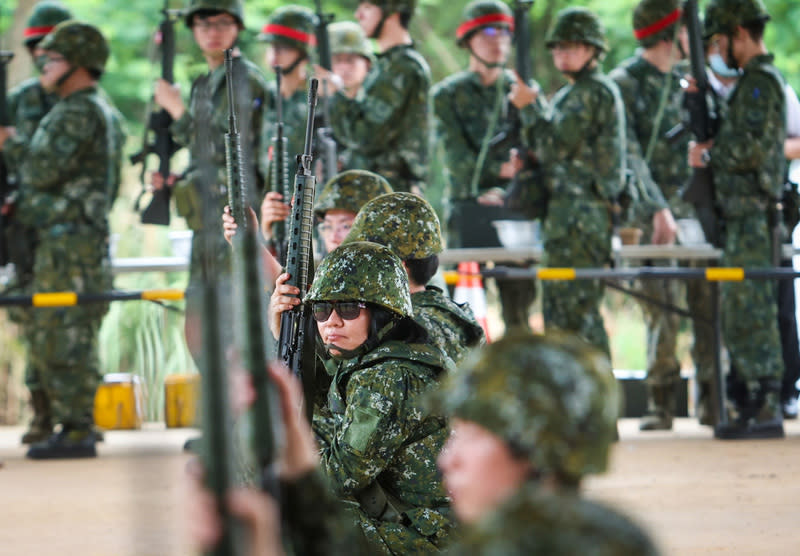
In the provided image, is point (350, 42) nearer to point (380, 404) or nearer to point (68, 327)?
point (68, 327)

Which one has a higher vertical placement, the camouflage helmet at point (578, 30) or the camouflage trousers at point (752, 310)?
the camouflage helmet at point (578, 30)

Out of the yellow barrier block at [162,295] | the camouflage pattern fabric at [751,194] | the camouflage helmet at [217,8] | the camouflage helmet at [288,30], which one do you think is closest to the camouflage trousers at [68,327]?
the yellow barrier block at [162,295]

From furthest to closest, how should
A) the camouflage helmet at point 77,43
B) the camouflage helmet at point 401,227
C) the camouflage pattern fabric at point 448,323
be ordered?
the camouflage helmet at point 77,43 → the camouflage helmet at point 401,227 → the camouflage pattern fabric at point 448,323

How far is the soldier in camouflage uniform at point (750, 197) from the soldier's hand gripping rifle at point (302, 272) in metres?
5.40

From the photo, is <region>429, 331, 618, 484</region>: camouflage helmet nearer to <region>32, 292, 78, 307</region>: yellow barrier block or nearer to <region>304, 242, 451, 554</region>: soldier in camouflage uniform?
<region>304, 242, 451, 554</region>: soldier in camouflage uniform

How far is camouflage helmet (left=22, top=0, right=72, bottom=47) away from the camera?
34.4 feet

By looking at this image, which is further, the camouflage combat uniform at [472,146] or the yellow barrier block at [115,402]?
the yellow barrier block at [115,402]

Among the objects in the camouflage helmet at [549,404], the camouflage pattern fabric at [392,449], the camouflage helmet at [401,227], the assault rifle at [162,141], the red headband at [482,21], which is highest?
the red headband at [482,21]

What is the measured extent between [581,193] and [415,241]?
4262 mm

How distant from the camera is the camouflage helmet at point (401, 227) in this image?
5.09 metres

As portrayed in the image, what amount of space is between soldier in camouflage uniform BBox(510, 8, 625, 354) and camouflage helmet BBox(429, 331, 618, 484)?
278 inches

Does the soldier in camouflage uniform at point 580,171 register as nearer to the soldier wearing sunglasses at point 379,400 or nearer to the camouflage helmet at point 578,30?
the camouflage helmet at point 578,30

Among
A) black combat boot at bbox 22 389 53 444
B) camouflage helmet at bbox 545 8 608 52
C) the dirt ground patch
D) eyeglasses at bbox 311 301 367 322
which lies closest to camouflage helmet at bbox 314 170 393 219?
the dirt ground patch

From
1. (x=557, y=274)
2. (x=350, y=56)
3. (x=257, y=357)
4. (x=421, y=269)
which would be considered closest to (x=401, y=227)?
(x=421, y=269)
